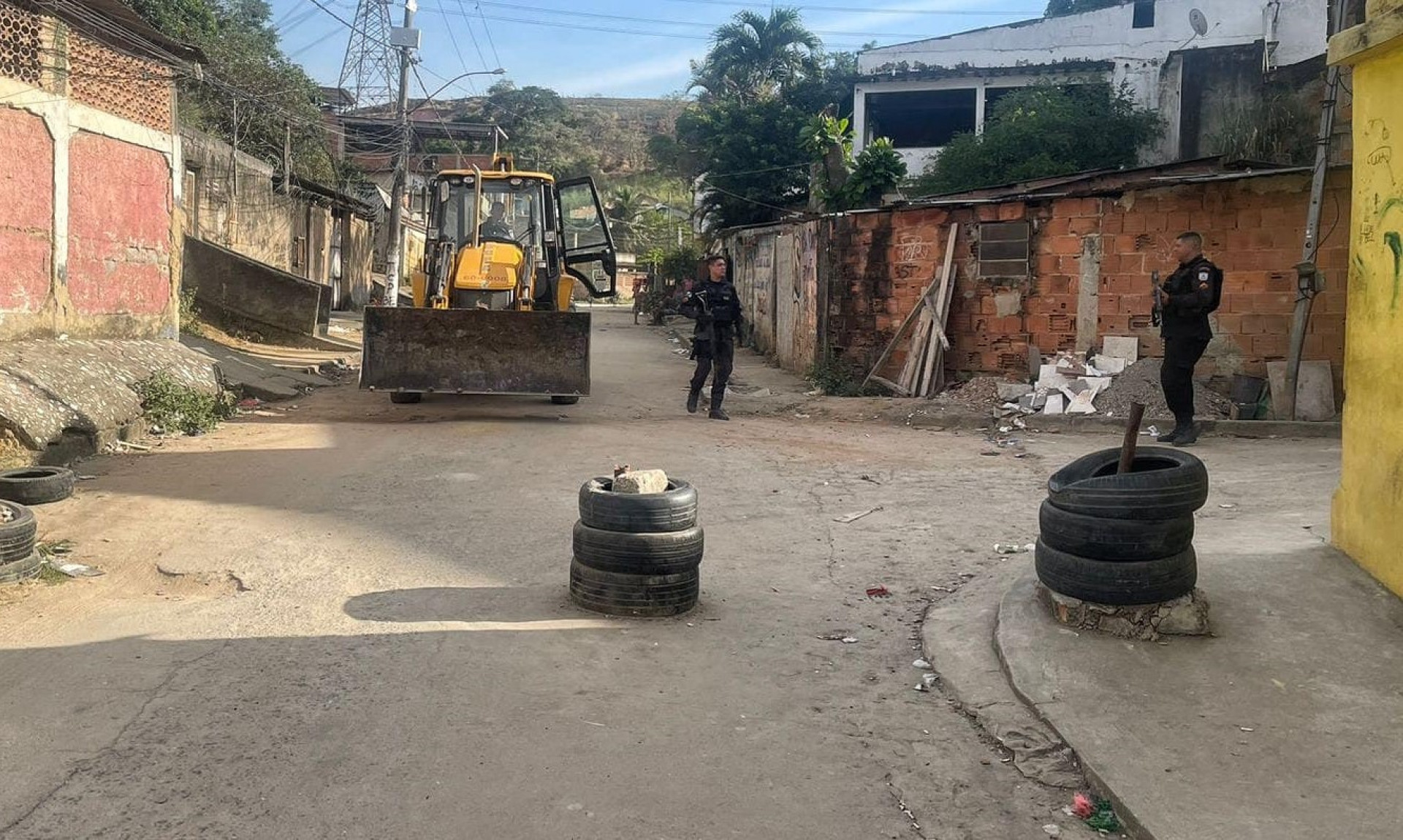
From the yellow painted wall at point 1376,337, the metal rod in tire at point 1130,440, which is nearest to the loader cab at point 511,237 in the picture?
the metal rod in tire at point 1130,440

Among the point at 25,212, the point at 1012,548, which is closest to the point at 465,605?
the point at 1012,548

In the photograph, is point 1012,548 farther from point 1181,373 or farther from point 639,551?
point 1181,373

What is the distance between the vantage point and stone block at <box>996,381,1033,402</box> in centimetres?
1256

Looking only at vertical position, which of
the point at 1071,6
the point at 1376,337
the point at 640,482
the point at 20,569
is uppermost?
the point at 1071,6

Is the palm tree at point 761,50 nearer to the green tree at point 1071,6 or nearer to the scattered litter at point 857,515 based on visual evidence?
the green tree at point 1071,6

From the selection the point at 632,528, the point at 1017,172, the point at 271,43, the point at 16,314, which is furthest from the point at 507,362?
the point at 271,43

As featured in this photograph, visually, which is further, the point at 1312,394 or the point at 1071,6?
the point at 1071,6

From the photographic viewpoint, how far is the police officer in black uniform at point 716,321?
11781 mm

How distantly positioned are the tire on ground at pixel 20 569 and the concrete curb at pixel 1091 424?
8.77 meters

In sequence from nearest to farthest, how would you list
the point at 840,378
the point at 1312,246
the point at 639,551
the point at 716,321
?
the point at 639,551 < the point at 1312,246 < the point at 716,321 < the point at 840,378

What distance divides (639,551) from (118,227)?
920 cm

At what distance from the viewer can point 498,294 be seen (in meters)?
12.5

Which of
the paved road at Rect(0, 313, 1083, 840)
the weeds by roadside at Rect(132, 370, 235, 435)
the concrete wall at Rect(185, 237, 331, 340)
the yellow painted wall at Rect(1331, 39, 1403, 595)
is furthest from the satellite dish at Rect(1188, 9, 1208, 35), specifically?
the weeds by roadside at Rect(132, 370, 235, 435)

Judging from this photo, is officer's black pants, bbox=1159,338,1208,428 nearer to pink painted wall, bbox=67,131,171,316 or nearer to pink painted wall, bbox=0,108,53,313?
pink painted wall, bbox=0,108,53,313
